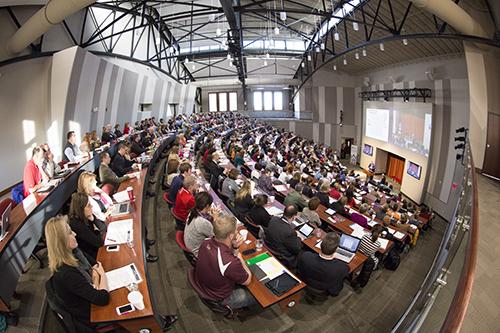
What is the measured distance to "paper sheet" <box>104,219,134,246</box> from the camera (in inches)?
114

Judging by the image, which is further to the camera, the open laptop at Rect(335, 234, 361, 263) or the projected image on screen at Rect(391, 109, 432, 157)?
the projected image on screen at Rect(391, 109, 432, 157)

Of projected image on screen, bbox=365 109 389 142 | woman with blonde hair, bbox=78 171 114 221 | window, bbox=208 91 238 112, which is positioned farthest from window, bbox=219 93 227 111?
woman with blonde hair, bbox=78 171 114 221

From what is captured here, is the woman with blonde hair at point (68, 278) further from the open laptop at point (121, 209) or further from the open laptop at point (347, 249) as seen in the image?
the open laptop at point (347, 249)

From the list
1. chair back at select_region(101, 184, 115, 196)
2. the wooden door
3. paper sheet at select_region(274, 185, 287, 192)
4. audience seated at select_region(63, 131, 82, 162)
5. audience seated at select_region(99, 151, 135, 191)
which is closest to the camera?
chair back at select_region(101, 184, 115, 196)

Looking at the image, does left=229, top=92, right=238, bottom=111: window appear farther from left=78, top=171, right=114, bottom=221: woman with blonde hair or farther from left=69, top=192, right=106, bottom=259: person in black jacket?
left=69, top=192, right=106, bottom=259: person in black jacket

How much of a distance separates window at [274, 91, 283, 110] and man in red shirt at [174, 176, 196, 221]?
27549mm

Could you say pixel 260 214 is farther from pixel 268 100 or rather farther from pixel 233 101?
pixel 268 100

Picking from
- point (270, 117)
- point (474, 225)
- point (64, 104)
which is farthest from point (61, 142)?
point (270, 117)

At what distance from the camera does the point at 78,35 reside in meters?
9.52

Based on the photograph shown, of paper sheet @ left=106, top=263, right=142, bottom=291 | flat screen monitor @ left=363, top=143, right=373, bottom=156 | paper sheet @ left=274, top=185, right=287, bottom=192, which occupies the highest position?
paper sheet @ left=106, top=263, right=142, bottom=291

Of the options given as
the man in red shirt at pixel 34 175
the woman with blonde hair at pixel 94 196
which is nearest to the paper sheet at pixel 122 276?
the woman with blonde hair at pixel 94 196

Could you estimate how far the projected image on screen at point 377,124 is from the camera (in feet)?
54.9

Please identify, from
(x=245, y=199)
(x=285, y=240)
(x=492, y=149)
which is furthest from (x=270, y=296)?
(x=492, y=149)

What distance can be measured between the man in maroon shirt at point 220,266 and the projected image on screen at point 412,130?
45.6 feet
